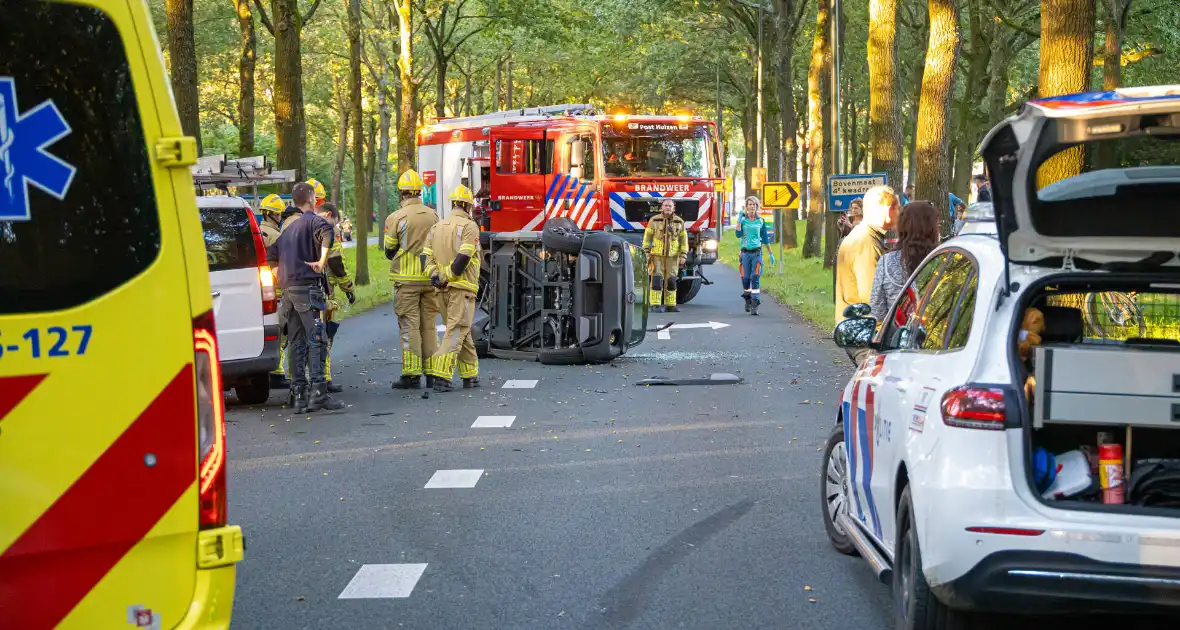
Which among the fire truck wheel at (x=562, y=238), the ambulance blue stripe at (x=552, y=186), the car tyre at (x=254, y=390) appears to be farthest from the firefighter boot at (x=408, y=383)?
the ambulance blue stripe at (x=552, y=186)

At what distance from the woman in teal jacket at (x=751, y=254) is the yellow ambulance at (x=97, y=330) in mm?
18705

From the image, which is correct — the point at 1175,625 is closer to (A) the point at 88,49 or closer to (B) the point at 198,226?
(B) the point at 198,226

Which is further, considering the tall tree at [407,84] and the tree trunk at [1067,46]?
the tall tree at [407,84]

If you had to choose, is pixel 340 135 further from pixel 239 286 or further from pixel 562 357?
pixel 239 286

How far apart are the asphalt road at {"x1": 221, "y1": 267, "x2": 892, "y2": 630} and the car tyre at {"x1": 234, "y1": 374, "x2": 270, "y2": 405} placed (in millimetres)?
209

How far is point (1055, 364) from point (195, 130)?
57.0ft

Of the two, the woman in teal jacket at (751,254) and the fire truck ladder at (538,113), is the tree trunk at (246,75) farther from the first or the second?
the woman in teal jacket at (751,254)

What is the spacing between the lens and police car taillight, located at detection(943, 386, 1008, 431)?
15.2 ft

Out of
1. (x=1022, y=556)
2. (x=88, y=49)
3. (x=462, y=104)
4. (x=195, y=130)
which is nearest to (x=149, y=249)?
(x=88, y=49)

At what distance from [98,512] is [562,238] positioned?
11467 millimetres

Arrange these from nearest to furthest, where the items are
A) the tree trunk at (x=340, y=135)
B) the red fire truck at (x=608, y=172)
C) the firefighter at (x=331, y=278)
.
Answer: the firefighter at (x=331, y=278)
the red fire truck at (x=608, y=172)
the tree trunk at (x=340, y=135)

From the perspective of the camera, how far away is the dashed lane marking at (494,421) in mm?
11305

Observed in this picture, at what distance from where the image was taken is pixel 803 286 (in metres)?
28.5

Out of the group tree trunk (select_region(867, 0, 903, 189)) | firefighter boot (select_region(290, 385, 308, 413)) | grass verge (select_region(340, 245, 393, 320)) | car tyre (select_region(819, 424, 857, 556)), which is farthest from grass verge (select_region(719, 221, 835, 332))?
car tyre (select_region(819, 424, 857, 556))
